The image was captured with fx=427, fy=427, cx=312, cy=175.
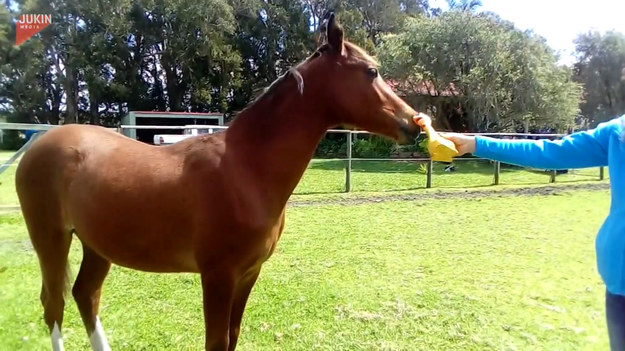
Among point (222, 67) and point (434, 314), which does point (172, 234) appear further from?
point (222, 67)

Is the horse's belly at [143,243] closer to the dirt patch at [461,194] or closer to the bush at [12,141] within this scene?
the dirt patch at [461,194]

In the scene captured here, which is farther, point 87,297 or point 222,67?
point 222,67

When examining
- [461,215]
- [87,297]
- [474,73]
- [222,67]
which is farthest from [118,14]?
[87,297]

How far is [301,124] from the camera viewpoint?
2186 millimetres

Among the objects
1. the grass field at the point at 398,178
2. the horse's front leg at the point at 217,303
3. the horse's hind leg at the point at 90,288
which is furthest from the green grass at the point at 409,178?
the horse's front leg at the point at 217,303

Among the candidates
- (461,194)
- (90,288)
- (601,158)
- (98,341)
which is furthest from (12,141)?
(601,158)

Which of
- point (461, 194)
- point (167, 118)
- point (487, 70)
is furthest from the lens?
point (167, 118)

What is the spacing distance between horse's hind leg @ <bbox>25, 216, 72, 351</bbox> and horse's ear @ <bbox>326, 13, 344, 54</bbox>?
6.26 feet

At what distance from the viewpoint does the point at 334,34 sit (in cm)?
211

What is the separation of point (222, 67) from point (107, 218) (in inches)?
1073

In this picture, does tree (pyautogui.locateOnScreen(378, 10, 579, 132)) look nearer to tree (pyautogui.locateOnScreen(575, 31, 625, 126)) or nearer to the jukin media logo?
tree (pyautogui.locateOnScreen(575, 31, 625, 126))

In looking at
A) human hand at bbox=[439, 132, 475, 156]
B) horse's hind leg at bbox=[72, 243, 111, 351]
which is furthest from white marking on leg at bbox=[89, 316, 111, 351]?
human hand at bbox=[439, 132, 475, 156]

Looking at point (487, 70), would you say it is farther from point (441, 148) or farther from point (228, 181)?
point (228, 181)

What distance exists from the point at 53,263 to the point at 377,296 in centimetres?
248
